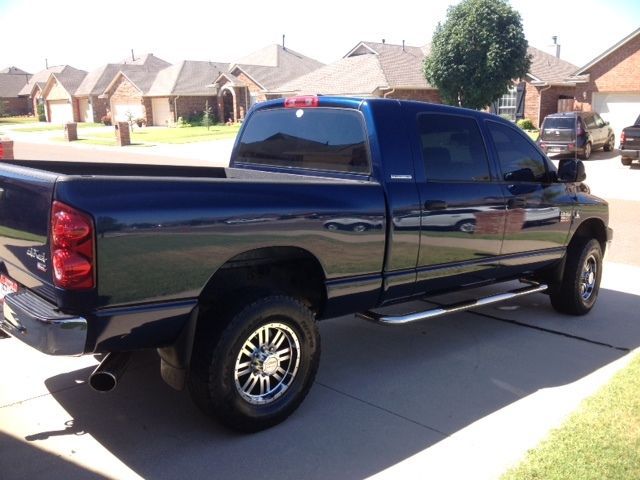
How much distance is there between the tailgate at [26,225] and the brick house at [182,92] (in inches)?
1916

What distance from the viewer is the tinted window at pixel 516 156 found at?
552cm

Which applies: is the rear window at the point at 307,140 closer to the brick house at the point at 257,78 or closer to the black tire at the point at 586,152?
the black tire at the point at 586,152

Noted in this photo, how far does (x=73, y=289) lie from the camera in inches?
126

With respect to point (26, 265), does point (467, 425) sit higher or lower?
lower

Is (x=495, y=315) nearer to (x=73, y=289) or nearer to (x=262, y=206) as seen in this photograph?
(x=262, y=206)

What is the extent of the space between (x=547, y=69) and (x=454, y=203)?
35625 mm

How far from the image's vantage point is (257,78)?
46.7 metres

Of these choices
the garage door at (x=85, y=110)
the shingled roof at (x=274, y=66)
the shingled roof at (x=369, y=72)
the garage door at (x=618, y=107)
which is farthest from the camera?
the garage door at (x=85, y=110)

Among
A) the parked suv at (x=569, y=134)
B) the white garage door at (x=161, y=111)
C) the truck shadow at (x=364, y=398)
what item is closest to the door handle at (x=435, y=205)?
the truck shadow at (x=364, y=398)

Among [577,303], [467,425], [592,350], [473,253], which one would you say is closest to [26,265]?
[467,425]

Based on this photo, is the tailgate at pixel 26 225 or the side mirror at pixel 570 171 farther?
the side mirror at pixel 570 171

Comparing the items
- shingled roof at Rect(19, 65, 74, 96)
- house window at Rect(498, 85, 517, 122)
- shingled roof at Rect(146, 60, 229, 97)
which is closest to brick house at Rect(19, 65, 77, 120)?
shingled roof at Rect(19, 65, 74, 96)

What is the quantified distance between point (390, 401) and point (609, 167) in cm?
2030

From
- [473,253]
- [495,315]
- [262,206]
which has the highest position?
[262,206]
